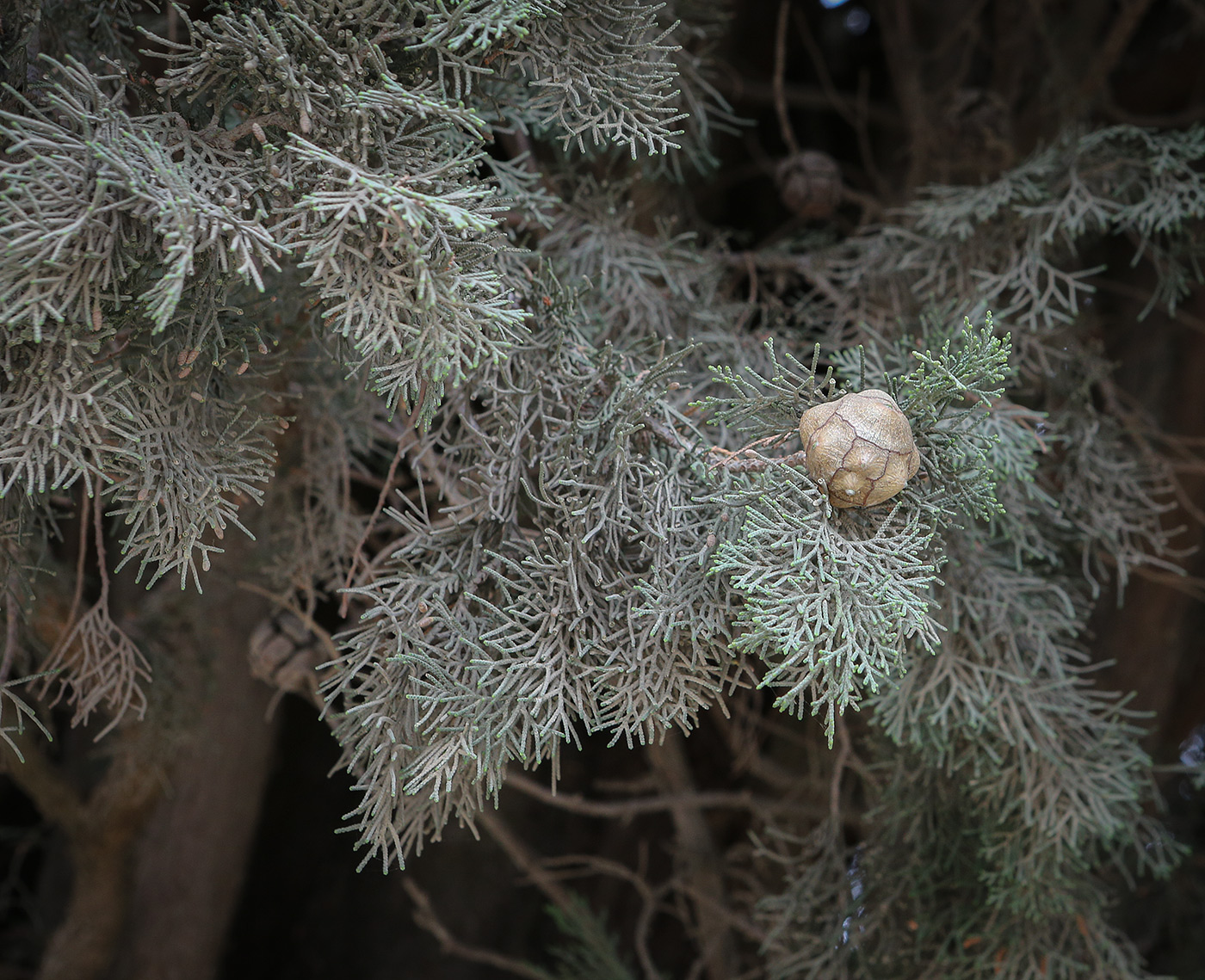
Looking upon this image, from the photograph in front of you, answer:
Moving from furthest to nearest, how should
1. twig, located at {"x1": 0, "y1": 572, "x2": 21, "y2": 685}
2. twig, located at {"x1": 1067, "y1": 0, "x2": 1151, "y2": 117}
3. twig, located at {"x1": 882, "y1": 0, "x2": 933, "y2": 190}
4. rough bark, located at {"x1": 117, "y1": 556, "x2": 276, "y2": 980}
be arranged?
rough bark, located at {"x1": 117, "y1": 556, "x2": 276, "y2": 980}
twig, located at {"x1": 882, "y1": 0, "x2": 933, "y2": 190}
twig, located at {"x1": 1067, "y1": 0, "x2": 1151, "y2": 117}
twig, located at {"x1": 0, "y1": 572, "x2": 21, "y2": 685}

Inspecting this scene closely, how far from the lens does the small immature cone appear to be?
0.68 m

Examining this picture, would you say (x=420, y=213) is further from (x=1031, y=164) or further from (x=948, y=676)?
(x=1031, y=164)

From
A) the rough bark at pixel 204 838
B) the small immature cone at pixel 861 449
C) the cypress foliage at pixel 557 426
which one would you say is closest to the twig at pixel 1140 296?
the cypress foliage at pixel 557 426

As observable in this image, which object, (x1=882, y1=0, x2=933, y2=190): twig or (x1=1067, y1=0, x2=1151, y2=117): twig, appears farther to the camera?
(x1=882, y1=0, x2=933, y2=190): twig

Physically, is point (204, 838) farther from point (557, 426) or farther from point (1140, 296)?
point (1140, 296)

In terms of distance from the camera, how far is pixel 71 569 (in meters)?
1.42

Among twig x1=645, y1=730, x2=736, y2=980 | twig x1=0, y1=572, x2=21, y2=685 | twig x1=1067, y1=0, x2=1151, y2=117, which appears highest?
twig x1=1067, y1=0, x2=1151, y2=117

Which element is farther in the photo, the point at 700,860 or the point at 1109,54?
the point at 700,860

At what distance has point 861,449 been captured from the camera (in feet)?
2.24

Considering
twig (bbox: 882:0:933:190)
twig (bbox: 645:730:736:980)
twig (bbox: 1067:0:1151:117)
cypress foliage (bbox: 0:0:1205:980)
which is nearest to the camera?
cypress foliage (bbox: 0:0:1205:980)

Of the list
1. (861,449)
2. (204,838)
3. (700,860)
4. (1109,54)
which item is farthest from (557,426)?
(204,838)

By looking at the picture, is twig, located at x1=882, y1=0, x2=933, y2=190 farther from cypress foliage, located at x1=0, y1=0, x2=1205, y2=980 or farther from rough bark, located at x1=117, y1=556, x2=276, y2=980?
rough bark, located at x1=117, y1=556, x2=276, y2=980

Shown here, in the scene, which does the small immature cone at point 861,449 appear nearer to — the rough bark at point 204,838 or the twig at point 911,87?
the twig at point 911,87

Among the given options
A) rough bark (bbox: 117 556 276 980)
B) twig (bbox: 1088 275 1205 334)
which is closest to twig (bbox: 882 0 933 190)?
twig (bbox: 1088 275 1205 334)
